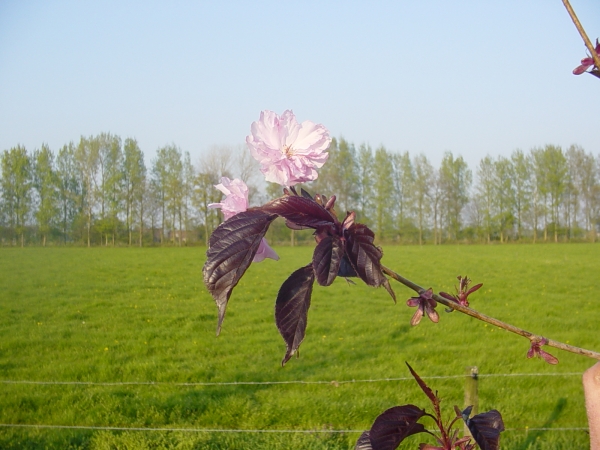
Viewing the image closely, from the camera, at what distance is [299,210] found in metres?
0.48

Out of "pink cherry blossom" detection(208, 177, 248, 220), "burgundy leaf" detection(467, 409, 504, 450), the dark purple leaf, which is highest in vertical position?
"pink cherry blossom" detection(208, 177, 248, 220)

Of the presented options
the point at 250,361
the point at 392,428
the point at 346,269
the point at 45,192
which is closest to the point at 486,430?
the point at 392,428

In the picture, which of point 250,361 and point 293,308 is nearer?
point 293,308

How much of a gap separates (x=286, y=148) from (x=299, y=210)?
0.28 ft

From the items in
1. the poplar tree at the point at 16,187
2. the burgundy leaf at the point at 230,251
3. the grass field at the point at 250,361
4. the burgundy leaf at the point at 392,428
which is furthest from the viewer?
the poplar tree at the point at 16,187

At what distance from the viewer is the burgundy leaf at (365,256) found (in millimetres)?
465

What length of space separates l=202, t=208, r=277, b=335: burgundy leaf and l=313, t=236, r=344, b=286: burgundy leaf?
0.06m

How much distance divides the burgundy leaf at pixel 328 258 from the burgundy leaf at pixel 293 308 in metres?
0.04

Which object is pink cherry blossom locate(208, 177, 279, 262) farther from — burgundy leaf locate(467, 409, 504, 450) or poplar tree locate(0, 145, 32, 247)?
poplar tree locate(0, 145, 32, 247)

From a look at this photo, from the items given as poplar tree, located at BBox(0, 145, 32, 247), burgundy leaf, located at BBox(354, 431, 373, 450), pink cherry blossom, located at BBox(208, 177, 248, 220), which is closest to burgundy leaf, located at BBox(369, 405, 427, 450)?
burgundy leaf, located at BBox(354, 431, 373, 450)

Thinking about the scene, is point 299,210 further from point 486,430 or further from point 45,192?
point 45,192

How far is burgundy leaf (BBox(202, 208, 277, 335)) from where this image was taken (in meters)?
0.46

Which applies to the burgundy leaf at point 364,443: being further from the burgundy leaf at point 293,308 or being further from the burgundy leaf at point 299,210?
the burgundy leaf at point 299,210

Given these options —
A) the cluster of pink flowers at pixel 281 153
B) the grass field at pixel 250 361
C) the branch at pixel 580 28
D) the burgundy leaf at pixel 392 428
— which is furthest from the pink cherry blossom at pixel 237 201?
the grass field at pixel 250 361
